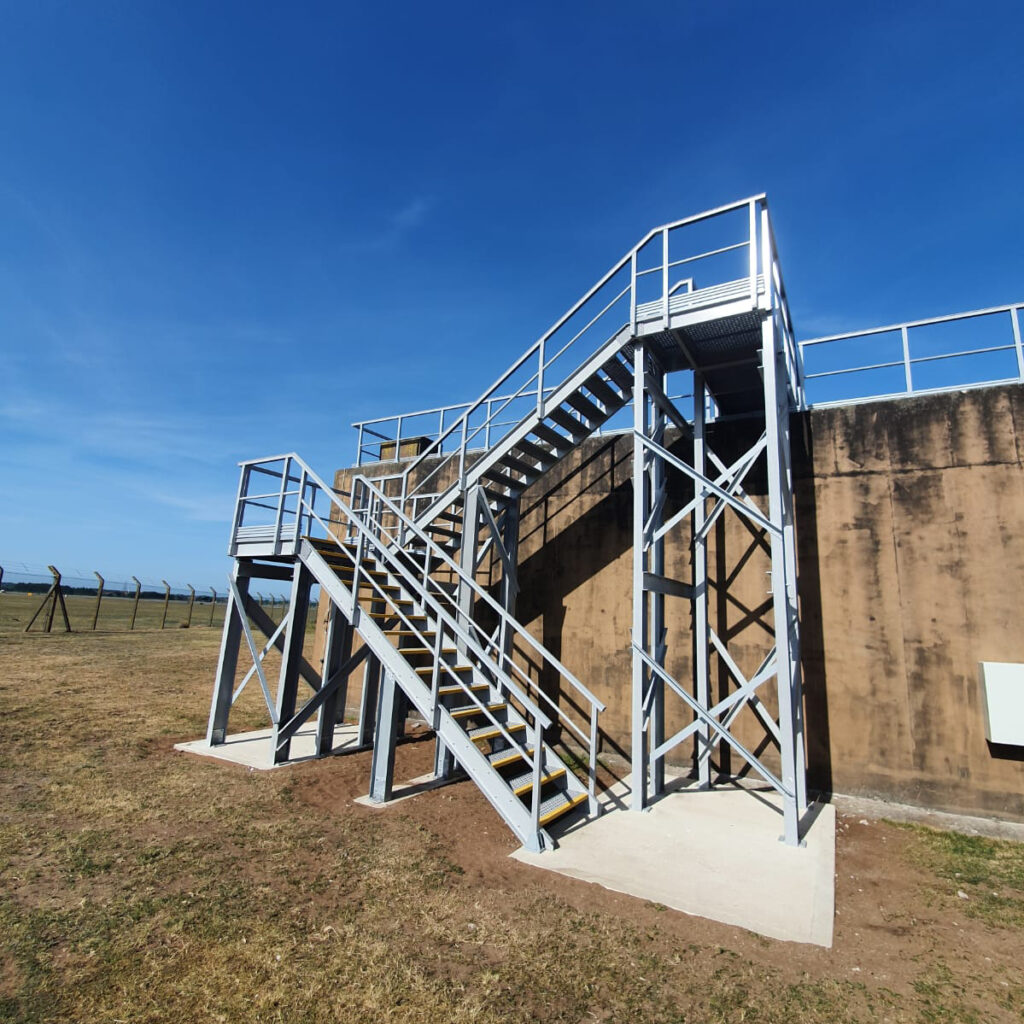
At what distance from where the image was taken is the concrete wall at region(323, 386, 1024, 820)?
7.29m

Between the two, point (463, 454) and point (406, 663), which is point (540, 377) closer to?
point (463, 454)

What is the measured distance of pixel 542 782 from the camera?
21.8 ft

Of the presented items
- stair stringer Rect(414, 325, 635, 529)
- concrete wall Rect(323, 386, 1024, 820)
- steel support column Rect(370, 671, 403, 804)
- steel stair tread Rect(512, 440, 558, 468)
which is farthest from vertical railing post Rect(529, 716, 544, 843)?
steel stair tread Rect(512, 440, 558, 468)

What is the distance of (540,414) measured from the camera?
8250mm

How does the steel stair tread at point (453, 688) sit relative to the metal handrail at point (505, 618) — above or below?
below

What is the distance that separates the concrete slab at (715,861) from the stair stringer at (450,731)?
27 centimetres

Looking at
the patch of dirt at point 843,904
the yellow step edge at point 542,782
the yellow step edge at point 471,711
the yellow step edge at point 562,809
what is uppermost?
the yellow step edge at point 471,711

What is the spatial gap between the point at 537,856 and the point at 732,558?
209 inches

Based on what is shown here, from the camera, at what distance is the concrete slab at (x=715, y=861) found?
4645 millimetres

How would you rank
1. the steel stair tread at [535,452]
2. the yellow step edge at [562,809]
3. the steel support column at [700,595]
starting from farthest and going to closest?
the steel stair tread at [535,452]
the steel support column at [700,595]
the yellow step edge at [562,809]

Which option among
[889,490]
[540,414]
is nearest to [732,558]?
[889,490]

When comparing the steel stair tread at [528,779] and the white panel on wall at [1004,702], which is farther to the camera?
the white panel on wall at [1004,702]

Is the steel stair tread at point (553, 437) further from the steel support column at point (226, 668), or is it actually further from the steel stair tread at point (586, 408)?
the steel support column at point (226, 668)

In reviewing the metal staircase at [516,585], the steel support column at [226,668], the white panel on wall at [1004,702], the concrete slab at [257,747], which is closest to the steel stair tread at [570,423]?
the metal staircase at [516,585]
